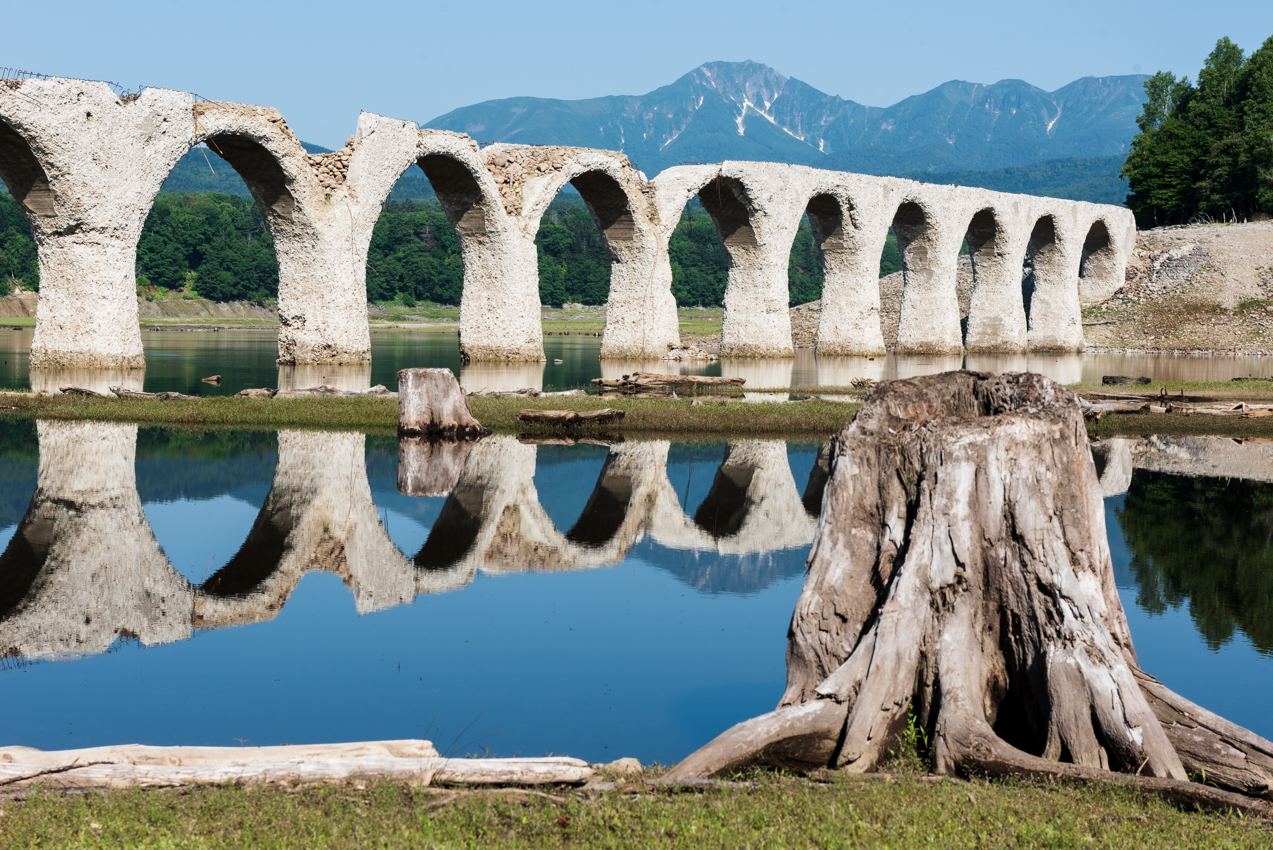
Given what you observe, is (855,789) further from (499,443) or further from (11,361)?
(11,361)

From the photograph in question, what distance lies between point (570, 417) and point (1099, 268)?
46.3 meters

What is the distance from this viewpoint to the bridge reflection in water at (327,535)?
744 centimetres

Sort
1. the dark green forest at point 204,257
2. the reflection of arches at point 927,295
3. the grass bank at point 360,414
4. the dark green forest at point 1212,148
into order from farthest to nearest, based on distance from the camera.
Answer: the dark green forest at point 204,257
the dark green forest at point 1212,148
the reflection of arches at point 927,295
the grass bank at point 360,414

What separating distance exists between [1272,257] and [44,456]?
4854cm

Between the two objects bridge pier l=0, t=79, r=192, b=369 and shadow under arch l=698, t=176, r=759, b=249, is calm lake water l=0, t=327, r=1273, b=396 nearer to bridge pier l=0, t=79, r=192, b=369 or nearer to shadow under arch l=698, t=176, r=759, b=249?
bridge pier l=0, t=79, r=192, b=369

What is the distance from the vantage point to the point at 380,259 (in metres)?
91.8

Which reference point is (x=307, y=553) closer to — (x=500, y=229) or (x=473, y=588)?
(x=473, y=588)

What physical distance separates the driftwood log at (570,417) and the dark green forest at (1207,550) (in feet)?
23.5

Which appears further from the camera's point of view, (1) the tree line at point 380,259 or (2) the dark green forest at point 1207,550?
(1) the tree line at point 380,259

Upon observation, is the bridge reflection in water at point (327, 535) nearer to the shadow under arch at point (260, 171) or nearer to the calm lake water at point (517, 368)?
the calm lake water at point (517, 368)

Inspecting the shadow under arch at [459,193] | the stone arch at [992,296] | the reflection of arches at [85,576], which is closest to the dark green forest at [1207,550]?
the reflection of arches at [85,576]

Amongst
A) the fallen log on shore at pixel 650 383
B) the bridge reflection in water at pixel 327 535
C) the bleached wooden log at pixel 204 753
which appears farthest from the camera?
the fallen log on shore at pixel 650 383

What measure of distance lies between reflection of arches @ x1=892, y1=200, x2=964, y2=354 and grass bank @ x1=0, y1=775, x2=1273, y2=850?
132 feet

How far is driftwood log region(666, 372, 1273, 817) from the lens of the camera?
4902 millimetres
